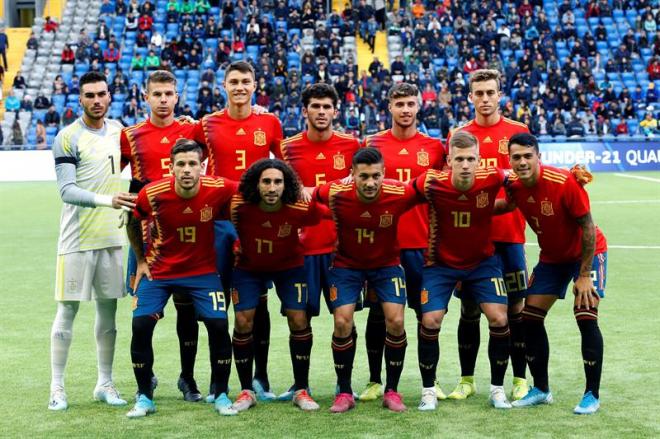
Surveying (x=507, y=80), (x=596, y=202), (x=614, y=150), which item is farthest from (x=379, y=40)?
(x=596, y=202)

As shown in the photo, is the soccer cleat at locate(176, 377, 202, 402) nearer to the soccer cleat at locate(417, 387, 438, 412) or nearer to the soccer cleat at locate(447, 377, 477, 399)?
the soccer cleat at locate(417, 387, 438, 412)

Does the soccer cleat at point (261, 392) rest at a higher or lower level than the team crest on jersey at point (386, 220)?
lower

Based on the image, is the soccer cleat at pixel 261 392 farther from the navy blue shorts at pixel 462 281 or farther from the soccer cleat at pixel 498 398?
the soccer cleat at pixel 498 398

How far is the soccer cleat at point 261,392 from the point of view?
750 centimetres

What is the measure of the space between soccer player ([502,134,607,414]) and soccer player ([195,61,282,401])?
6.20ft

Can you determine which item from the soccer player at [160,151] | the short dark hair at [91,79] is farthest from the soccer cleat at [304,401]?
the short dark hair at [91,79]

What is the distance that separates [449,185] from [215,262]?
5.65ft

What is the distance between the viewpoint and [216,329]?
7.07m

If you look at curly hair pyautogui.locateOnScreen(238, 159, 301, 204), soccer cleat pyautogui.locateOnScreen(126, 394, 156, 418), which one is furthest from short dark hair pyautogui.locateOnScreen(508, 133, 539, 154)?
soccer cleat pyautogui.locateOnScreen(126, 394, 156, 418)

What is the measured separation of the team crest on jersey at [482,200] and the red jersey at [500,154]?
0.47 metres

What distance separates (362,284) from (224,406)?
1.27 m

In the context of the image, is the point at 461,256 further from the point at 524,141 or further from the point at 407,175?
the point at 524,141

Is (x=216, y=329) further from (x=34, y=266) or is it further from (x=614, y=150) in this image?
(x=614, y=150)

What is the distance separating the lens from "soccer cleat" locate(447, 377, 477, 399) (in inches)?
291
